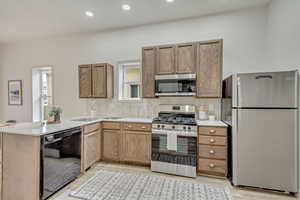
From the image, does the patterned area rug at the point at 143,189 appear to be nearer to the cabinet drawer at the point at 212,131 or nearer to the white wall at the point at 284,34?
the cabinet drawer at the point at 212,131

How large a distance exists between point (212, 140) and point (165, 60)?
181 cm

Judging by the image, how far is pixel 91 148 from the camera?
10.1ft

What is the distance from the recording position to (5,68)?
17.0 ft

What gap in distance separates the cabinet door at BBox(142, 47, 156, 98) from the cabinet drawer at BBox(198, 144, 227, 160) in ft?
4.75

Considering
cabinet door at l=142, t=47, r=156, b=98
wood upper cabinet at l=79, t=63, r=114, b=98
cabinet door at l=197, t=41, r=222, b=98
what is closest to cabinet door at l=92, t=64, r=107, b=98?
wood upper cabinet at l=79, t=63, r=114, b=98

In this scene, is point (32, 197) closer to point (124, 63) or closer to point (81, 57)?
point (124, 63)

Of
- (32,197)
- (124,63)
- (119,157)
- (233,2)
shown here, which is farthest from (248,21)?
(32,197)

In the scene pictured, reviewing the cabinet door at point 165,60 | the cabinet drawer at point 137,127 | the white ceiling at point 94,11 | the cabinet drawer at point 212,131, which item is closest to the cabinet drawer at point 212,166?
the cabinet drawer at point 212,131

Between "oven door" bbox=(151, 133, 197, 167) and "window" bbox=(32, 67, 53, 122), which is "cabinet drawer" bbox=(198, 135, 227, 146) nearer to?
"oven door" bbox=(151, 133, 197, 167)

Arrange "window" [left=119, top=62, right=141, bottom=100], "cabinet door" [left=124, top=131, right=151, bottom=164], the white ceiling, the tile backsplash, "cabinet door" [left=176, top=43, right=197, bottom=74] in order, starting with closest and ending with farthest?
1. the white ceiling
2. "cabinet door" [left=124, top=131, right=151, bottom=164]
3. "cabinet door" [left=176, top=43, right=197, bottom=74]
4. the tile backsplash
5. "window" [left=119, top=62, right=141, bottom=100]

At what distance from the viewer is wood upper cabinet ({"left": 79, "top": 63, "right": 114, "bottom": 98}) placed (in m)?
3.84

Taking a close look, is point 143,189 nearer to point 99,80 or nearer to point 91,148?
point 91,148

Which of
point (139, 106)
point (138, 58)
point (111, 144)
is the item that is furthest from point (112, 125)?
point (138, 58)

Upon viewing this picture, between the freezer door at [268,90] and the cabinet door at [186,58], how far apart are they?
102 centimetres
